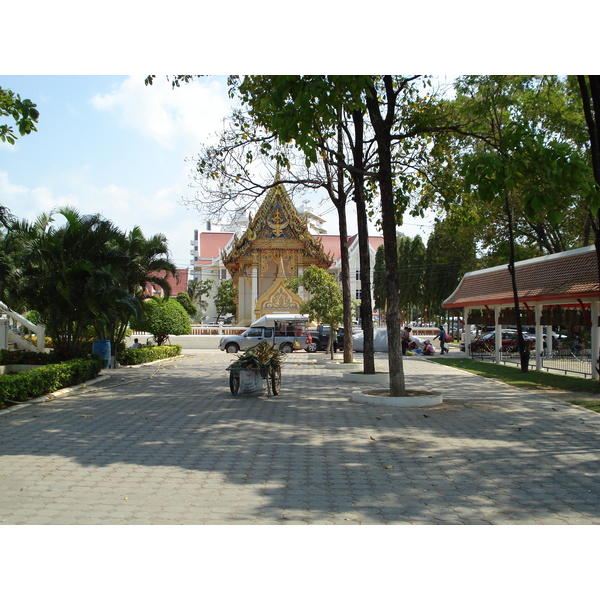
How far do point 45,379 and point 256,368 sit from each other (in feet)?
15.5

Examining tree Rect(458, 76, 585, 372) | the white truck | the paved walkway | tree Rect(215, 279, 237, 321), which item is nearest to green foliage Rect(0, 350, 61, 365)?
the paved walkway

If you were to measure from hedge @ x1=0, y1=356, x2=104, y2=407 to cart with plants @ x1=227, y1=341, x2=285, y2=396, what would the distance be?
4.11 metres

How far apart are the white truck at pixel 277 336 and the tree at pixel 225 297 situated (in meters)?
33.5

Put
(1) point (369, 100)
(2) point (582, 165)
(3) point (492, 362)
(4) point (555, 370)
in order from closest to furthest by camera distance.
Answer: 1. (2) point (582, 165)
2. (1) point (369, 100)
3. (4) point (555, 370)
4. (3) point (492, 362)

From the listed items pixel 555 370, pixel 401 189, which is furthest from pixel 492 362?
pixel 401 189

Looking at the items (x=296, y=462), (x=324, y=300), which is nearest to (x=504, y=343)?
(x=324, y=300)

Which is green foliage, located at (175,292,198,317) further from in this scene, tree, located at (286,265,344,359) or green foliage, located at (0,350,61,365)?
green foliage, located at (0,350,61,365)

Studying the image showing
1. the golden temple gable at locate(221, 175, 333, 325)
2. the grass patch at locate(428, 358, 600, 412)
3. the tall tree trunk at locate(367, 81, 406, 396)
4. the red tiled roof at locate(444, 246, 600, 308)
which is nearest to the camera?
the tall tree trunk at locate(367, 81, 406, 396)

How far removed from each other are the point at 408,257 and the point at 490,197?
46.9 m

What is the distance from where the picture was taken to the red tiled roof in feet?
64.7

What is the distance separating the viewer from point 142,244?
24453 mm

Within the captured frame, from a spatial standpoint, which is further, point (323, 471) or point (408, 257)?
point (408, 257)
